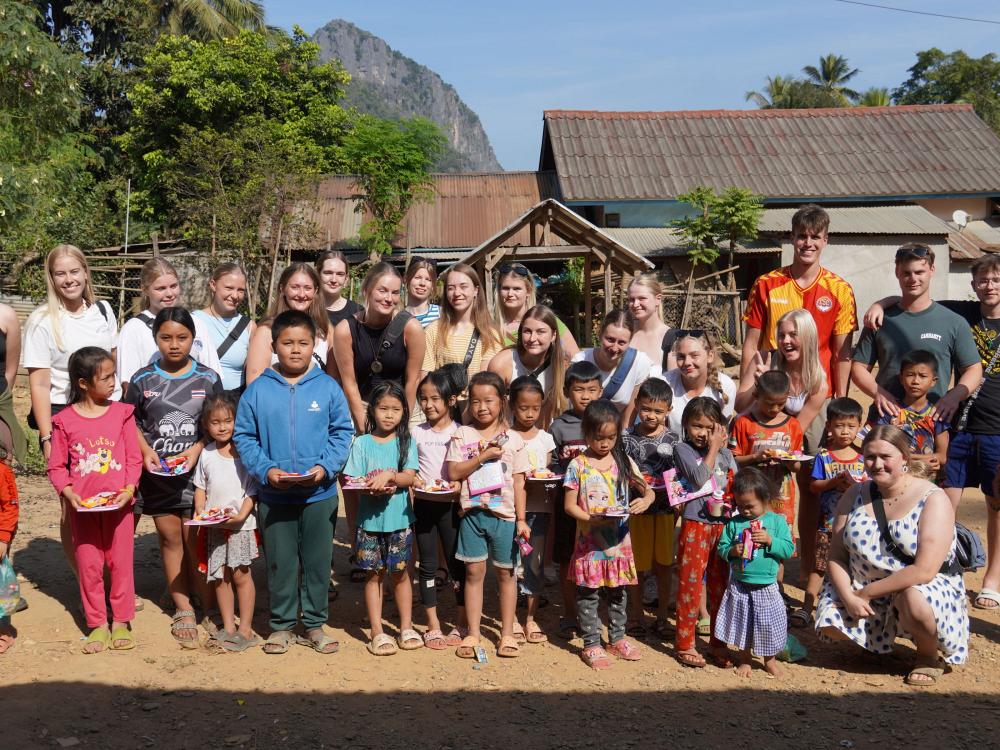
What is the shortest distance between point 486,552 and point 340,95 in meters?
23.3

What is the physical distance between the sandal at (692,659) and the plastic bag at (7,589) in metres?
3.49

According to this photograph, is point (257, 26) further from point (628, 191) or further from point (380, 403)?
point (380, 403)

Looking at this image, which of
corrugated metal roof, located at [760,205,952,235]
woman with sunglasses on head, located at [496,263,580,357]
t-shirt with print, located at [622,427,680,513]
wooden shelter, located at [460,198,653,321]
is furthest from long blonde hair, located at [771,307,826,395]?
corrugated metal roof, located at [760,205,952,235]

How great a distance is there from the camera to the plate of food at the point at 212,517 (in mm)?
4180

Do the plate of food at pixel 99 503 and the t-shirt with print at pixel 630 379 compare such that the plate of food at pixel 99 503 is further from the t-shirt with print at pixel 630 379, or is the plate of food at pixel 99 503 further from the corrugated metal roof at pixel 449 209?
the corrugated metal roof at pixel 449 209

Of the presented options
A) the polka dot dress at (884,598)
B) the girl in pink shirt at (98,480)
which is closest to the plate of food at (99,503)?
the girl in pink shirt at (98,480)

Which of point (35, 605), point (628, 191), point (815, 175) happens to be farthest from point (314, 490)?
point (815, 175)

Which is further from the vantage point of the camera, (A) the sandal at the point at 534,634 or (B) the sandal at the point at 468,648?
(A) the sandal at the point at 534,634

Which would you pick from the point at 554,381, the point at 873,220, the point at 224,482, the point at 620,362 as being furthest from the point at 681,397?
the point at 873,220

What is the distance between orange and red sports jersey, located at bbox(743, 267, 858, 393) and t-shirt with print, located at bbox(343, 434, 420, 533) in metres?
2.32

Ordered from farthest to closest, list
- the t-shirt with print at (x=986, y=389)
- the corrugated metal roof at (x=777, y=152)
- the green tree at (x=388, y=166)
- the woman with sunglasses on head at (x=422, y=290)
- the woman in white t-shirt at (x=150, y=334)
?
the corrugated metal roof at (x=777, y=152) → the green tree at (x=388, y=166) → the woman with sunglasses on head at (x=422, y=290) → the t-shirt with print at (x=986, y=389) → the woman in white t-shirt at (x=150, y=334)

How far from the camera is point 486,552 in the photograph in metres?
4.32

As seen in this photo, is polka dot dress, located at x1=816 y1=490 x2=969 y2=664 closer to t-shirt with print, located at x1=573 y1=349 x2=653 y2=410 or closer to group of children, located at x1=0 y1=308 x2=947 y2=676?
group of children, located at x1=0 y1=308 x2=947 y2=676

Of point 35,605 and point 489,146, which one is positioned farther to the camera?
point 489,146
